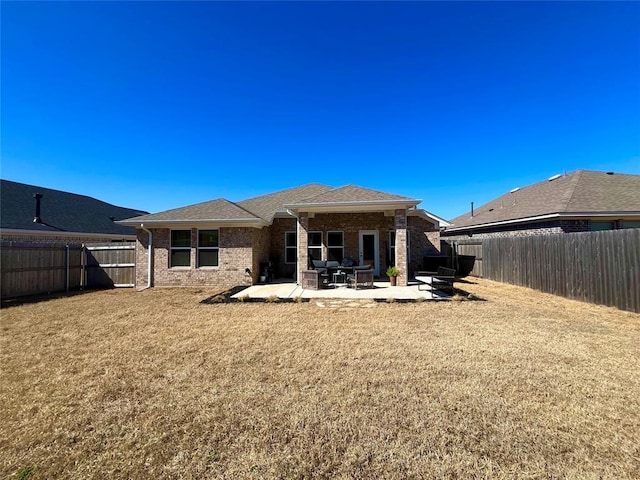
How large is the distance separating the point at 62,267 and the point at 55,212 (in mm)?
8863

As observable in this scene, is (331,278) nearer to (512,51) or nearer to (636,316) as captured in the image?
(636,316)

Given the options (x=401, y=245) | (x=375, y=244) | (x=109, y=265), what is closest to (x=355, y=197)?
(x=401, y=245)

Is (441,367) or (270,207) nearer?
(441,367)

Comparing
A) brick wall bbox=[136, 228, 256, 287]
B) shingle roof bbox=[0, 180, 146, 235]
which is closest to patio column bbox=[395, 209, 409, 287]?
brick wall bbox=[136, 228, 256, 287]

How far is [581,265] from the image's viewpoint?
8.71 metres

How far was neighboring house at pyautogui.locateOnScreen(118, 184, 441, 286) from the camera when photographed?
11.3 metres

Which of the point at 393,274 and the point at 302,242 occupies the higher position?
the point at 302,242

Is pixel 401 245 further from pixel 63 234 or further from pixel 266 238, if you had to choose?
pixel 63 234

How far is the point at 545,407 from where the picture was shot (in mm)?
2992

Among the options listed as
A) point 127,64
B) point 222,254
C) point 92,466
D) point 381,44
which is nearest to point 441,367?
point 92,466

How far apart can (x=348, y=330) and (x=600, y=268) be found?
838 centimetres

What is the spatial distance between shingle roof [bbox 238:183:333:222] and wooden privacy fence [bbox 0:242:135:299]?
21.9ft

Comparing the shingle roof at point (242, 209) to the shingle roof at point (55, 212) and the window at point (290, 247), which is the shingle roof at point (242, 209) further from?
the shingle roof at point (55, 212)

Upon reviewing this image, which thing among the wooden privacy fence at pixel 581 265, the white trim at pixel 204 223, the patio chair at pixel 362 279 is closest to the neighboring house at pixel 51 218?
the white trim at pixel 204 223
